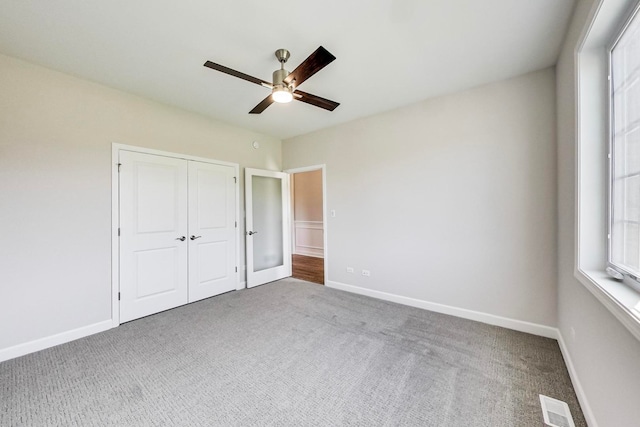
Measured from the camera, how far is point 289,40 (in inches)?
81.5

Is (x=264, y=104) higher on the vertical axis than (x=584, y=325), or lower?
higher

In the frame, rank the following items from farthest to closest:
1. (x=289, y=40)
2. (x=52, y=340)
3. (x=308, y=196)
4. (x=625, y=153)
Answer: (x=308, y=196) < (x=52, y=340) < (x=289, y=40) < (x=625, y=153)

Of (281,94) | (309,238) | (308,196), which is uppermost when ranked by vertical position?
(281,94)

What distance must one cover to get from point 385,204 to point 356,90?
156 centimetres

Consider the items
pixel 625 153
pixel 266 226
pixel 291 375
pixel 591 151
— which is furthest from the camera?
pixel 266 226

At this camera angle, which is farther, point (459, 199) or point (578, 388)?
point (459, 199)

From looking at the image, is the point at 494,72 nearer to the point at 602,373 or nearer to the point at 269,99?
the point at 269,99

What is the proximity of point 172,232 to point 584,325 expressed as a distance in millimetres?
4162

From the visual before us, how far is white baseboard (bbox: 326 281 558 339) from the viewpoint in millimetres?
2506

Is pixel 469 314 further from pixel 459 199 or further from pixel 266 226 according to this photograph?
pixel 266 226

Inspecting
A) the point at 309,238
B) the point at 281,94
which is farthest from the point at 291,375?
the point at 309,238

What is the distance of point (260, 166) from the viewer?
452cm

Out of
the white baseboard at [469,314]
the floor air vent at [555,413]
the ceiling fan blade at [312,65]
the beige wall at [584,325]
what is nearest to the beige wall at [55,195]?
the ceiling fan blade at [312,65]

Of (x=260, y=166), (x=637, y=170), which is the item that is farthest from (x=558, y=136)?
(x=260, y=166)
